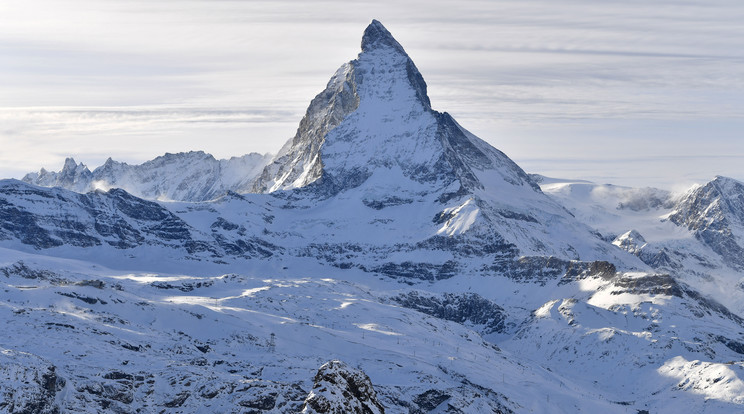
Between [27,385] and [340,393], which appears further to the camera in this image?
[27,385]

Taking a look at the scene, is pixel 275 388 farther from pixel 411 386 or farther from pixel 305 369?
pixel 411 386

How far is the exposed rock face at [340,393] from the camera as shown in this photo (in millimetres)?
60938

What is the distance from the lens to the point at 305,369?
17925 centimetres

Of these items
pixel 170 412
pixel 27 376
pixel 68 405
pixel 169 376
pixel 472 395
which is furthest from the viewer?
pixel 472 395

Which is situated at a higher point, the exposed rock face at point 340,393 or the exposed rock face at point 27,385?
the exposed rock face at point 340,393

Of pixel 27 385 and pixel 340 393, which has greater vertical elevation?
pixel 340 393

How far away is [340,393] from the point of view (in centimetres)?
6206

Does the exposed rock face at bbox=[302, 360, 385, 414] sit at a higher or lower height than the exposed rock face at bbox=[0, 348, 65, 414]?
higher

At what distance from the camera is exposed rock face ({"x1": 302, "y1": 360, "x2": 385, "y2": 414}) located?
6094 centimetres

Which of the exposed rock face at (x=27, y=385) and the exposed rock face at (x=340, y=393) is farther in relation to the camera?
the exposed rock face at (x=27, y=385)

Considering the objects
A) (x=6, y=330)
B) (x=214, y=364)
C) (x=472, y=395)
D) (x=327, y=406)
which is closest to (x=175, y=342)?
(x=214, y=364)

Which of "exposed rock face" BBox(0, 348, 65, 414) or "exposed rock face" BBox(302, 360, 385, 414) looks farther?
"exposed rock face" BBox(0, 348, 65, 414)

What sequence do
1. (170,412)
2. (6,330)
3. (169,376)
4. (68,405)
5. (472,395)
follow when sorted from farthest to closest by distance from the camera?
(472,395) < (6,330) < (169,376) < (170,412) < (68,405)

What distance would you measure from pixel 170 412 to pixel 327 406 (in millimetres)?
65760
